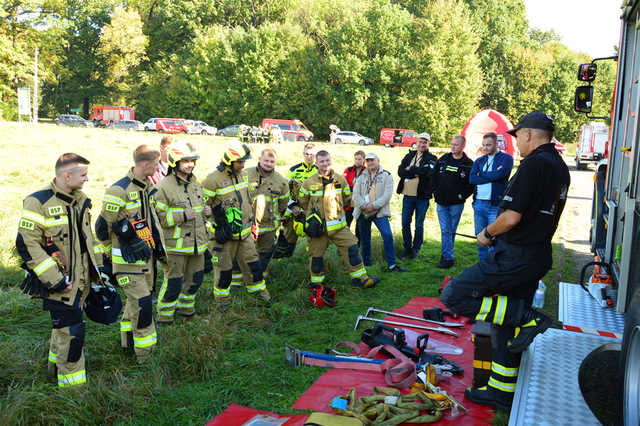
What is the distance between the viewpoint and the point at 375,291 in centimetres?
718

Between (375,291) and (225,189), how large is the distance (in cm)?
262

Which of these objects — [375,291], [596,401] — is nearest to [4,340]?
[375,291]

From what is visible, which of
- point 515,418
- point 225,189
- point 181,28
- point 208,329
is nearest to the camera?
point 515,418

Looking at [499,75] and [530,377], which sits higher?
[499,75]

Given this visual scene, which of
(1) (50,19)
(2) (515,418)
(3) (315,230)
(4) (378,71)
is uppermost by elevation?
(1) (50,19)

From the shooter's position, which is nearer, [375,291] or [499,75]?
[375,291]

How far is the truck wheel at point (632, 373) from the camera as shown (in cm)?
297

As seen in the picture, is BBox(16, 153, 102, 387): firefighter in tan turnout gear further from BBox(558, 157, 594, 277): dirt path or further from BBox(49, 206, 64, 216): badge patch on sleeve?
BBox(558, 157, 594, 277): dirt path

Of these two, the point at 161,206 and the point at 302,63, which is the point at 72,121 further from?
the point at 161,206

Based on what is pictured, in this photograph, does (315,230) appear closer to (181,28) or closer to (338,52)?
(338,52)

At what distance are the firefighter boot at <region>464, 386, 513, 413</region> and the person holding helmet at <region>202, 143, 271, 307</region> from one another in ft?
11.0

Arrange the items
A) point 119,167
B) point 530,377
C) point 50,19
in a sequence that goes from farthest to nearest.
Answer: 1. point 50,19
2. point 119,167
3. point 530,377

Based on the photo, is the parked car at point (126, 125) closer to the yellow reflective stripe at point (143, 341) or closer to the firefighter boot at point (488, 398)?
the yellow reflective stripe at point (143, 341)

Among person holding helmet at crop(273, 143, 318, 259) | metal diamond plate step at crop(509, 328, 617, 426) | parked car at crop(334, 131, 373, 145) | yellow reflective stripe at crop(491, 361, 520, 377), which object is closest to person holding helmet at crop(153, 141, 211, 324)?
person holding helmet at crop(273, 143, 318, 259)
